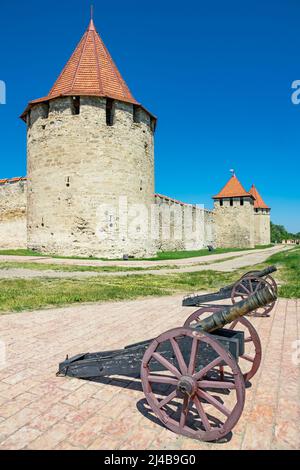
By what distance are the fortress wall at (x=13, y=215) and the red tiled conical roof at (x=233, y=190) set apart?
3039 cm

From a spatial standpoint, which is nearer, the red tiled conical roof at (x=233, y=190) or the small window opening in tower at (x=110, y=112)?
the small window opening in tower at (x=110, y=112)

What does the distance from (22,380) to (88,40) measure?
25369 mm

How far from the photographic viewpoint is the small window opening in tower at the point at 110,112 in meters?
20.6

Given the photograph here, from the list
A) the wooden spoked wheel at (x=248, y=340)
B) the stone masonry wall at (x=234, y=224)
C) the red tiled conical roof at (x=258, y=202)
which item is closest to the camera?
the wooden spoked wheel at (x=248, y=340)

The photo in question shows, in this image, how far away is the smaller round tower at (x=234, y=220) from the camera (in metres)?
46.0

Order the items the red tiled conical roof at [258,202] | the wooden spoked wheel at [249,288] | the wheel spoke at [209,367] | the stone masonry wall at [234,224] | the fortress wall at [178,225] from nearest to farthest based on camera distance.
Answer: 1. the wheel spoke at [209,367]
2. the wooden spoked wheel at [249,288]
3. the fortress wall at [178,225]
4. the stone masonry wall at [234,224]
5. the red tiled conical roof at [258,202]

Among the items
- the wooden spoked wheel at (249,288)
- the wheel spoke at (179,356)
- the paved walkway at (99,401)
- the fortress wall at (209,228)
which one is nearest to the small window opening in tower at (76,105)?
the wooden spoked wheel at (249,288)

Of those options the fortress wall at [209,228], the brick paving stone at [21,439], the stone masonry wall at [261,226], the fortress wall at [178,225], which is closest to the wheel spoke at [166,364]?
the brick paving stone at [21,439]

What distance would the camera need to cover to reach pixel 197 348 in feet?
7.88

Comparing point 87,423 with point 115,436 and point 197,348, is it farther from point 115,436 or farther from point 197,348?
point 197,348

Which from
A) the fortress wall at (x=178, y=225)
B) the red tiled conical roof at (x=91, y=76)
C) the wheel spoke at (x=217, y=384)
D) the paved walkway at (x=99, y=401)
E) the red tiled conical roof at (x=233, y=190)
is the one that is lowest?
the paved walkway at (x=99, y=401)

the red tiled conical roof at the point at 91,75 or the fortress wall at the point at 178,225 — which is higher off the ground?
the red tiled conical roof at the point at 91,75

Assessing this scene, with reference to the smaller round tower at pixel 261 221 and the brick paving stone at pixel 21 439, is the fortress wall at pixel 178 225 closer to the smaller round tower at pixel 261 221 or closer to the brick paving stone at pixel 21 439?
the smaller round tower at pixel 261 221

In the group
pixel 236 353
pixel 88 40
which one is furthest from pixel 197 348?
pixel 88 40
